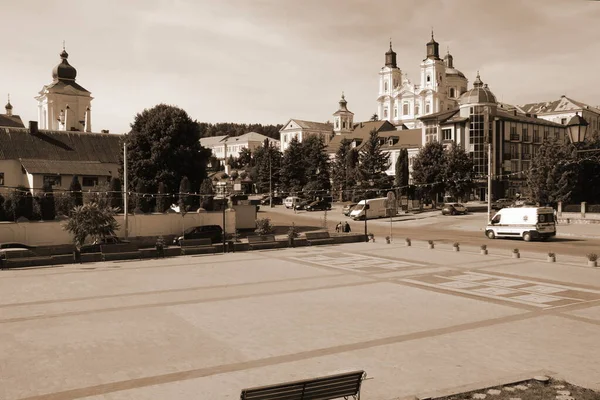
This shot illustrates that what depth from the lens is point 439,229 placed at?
164 ft

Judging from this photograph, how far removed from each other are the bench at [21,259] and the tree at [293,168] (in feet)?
192

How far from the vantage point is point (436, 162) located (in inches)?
2655

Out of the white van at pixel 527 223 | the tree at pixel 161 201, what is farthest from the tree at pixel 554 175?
the tree at pixel 161 201

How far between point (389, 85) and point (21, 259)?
118432 millimetres

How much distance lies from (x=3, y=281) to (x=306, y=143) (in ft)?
238

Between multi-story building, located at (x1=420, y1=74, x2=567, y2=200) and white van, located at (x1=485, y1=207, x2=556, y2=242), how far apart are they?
118 ft

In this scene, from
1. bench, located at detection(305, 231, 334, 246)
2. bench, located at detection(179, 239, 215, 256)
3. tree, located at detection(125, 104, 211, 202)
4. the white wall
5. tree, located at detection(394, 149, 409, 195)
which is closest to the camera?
bench, located at detection(179, 239, 215, 256)

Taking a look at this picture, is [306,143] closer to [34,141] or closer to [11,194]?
[34,141]

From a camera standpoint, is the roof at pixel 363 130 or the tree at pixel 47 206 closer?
the tree at pixel 47 206

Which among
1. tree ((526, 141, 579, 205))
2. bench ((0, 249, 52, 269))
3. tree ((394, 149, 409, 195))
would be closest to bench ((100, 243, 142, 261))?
bench ((0, 249, 52, 269))

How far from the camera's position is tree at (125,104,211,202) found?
52562 millimetres

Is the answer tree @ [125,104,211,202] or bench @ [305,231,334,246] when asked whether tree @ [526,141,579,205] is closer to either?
bench @ [305,231,334,246]

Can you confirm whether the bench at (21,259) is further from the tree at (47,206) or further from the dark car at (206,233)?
the tree at (47,206)

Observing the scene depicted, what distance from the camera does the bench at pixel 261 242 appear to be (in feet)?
112
